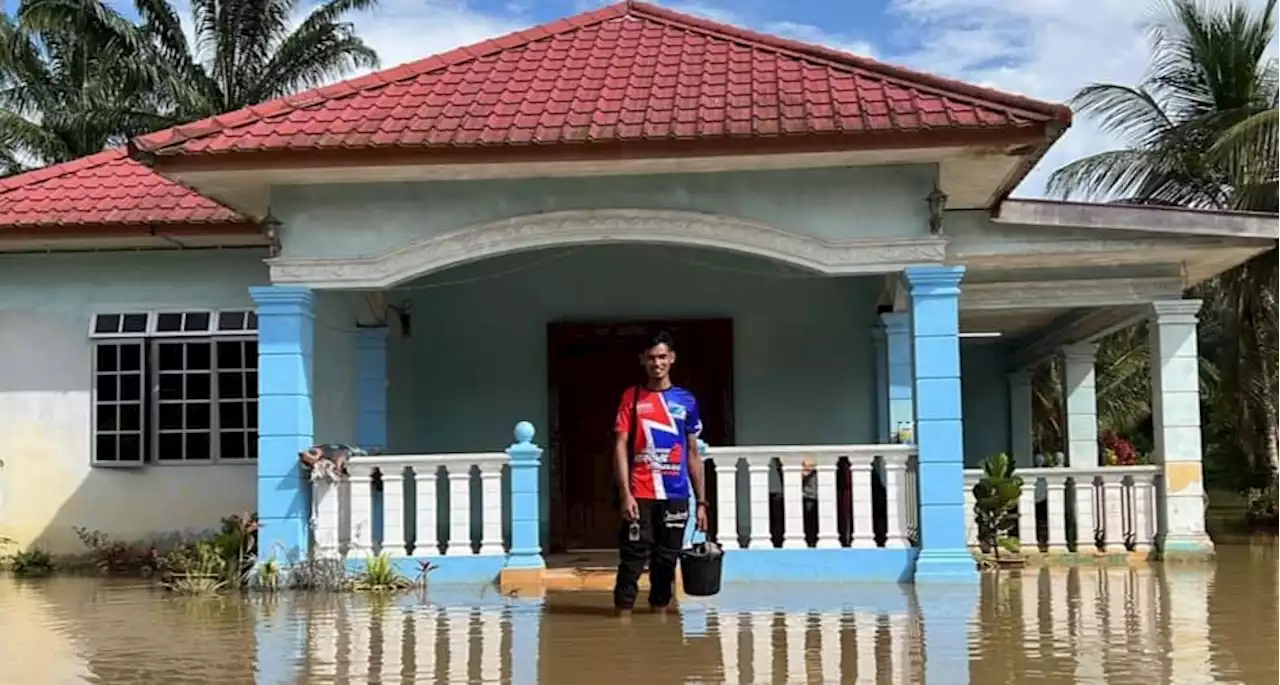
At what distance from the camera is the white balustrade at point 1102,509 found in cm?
1208

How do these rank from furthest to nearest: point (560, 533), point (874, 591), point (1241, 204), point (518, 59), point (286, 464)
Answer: point (1241, 204) → point (560, 533) → point (518, 59) → point (286, 464) → point (874, 591)

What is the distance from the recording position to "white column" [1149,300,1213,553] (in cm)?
1199

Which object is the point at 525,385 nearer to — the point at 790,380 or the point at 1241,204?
the point at 790,380

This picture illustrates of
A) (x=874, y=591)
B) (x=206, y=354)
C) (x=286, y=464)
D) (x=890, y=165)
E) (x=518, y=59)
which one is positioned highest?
(x=518, y=59)

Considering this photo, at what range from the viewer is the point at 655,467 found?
803 centimetres

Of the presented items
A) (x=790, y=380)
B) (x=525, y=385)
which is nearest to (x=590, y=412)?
(x=525, y=385)

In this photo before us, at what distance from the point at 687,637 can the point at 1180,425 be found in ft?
21.2

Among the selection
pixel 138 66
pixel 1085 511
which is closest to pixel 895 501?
pixel 1085 511

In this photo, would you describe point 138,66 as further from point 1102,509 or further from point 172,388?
point 1102,509

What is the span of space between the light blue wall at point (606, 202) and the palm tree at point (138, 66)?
15934 mm

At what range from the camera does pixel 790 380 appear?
13.2m

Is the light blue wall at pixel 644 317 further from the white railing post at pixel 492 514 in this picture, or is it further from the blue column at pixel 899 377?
the white railing post at pixel 492 514

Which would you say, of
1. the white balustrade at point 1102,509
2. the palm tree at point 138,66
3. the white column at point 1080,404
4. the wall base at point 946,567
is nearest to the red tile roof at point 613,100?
the wall base at point 946,567

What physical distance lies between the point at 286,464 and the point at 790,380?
5000 millimetres
